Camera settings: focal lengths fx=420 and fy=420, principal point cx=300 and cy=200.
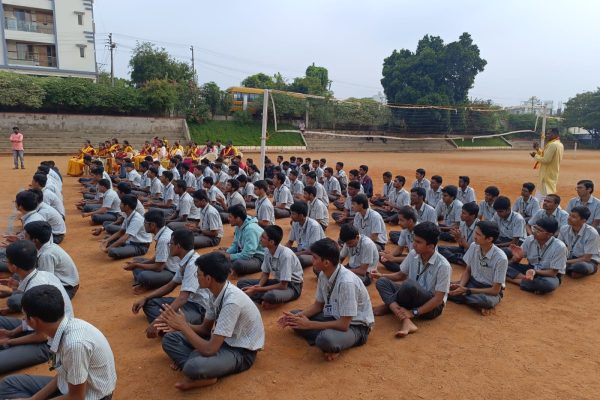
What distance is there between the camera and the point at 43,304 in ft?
9.03

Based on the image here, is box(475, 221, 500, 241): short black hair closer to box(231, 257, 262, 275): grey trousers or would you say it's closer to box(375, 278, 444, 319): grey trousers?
box(375, 278, 444, 319): grey trousers

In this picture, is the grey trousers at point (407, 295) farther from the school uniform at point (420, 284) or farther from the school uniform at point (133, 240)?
the school uniform at point (133, 240)

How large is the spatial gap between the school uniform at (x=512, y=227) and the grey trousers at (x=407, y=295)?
3.13 meters

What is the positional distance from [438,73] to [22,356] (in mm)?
49053

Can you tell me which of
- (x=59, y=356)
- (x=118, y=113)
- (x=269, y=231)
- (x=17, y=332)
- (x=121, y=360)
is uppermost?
(x=118, y=113)

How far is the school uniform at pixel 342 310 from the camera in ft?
13.4

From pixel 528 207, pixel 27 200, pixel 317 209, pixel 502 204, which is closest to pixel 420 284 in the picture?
pixel 502 204

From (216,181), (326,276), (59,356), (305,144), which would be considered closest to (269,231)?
(326,276)

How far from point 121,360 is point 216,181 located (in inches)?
341

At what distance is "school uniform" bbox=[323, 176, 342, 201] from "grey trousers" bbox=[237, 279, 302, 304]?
7.15m

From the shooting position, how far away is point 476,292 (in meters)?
5.34

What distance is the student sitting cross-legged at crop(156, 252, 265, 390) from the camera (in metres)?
3.58

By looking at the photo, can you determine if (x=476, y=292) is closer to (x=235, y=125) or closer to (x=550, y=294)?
(x=550, y=294)

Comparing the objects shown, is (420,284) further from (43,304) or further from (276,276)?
(43,304)
